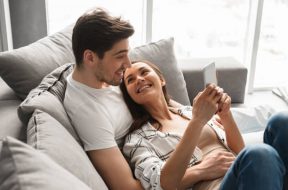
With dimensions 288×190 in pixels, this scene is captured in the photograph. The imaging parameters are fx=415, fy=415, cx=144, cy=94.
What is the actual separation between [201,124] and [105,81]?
367mm

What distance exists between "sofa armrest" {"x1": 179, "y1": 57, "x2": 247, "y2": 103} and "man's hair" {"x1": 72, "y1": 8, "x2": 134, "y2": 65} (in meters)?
0.79

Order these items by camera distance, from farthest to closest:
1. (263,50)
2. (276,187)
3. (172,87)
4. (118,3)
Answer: (263,50) < (118,3) < (172,87) < (276,187)

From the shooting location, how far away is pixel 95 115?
1383mm

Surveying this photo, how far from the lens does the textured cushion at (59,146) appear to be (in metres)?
1.09

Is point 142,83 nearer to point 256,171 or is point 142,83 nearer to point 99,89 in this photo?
point 99,89

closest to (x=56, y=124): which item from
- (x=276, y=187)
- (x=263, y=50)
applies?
(x=276, y=187)

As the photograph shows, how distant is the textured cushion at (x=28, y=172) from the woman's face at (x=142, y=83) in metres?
0.73

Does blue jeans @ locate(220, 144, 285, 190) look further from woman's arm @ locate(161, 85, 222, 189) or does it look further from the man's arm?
the man's arm

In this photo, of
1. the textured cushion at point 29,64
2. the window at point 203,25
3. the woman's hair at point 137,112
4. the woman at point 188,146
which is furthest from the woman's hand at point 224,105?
the window at point 203,25

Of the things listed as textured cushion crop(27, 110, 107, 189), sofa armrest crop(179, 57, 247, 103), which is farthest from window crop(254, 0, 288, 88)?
textured cushion crop(27, 110, 107, 189)

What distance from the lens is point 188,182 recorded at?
1.38m

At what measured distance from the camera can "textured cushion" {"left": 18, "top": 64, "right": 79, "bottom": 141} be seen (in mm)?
1323

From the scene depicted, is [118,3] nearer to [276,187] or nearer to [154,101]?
[154,101]

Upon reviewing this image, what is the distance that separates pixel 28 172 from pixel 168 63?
124cm
